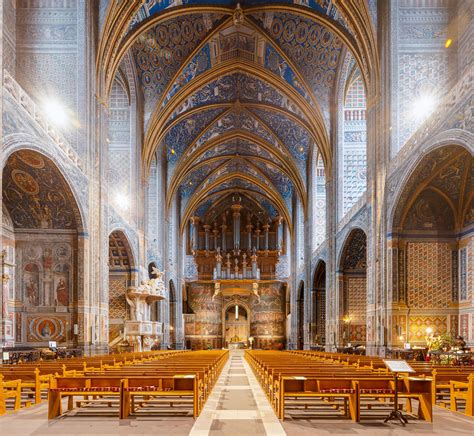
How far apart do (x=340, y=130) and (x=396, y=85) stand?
991cm

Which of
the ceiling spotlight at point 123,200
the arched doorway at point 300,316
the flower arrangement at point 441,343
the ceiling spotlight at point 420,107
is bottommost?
the arched doorway at point 300,316

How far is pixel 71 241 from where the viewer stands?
840 inches

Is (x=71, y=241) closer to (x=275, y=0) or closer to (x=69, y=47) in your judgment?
(x=69, y=47)

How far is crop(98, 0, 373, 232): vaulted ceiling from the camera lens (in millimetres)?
25312

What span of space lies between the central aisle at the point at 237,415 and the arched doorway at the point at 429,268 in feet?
27.3

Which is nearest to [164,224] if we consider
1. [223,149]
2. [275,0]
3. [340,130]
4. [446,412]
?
[223,149]

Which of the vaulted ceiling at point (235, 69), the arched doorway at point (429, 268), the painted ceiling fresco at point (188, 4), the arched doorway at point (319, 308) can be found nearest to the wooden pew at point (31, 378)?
the arched doorway at point (429, 268)

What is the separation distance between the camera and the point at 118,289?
30516 mm

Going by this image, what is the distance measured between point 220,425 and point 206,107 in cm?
3018

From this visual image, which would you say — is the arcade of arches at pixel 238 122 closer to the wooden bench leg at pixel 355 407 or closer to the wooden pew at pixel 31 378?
the wooden pew at pixel 31 378

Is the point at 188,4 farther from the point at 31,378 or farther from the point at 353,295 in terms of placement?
the point at 31,378

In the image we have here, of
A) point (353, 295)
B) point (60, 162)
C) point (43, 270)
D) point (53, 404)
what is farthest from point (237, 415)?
point (353, 295)

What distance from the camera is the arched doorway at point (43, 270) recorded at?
66.5 ft

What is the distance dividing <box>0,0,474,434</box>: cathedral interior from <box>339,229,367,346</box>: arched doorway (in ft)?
0.23
